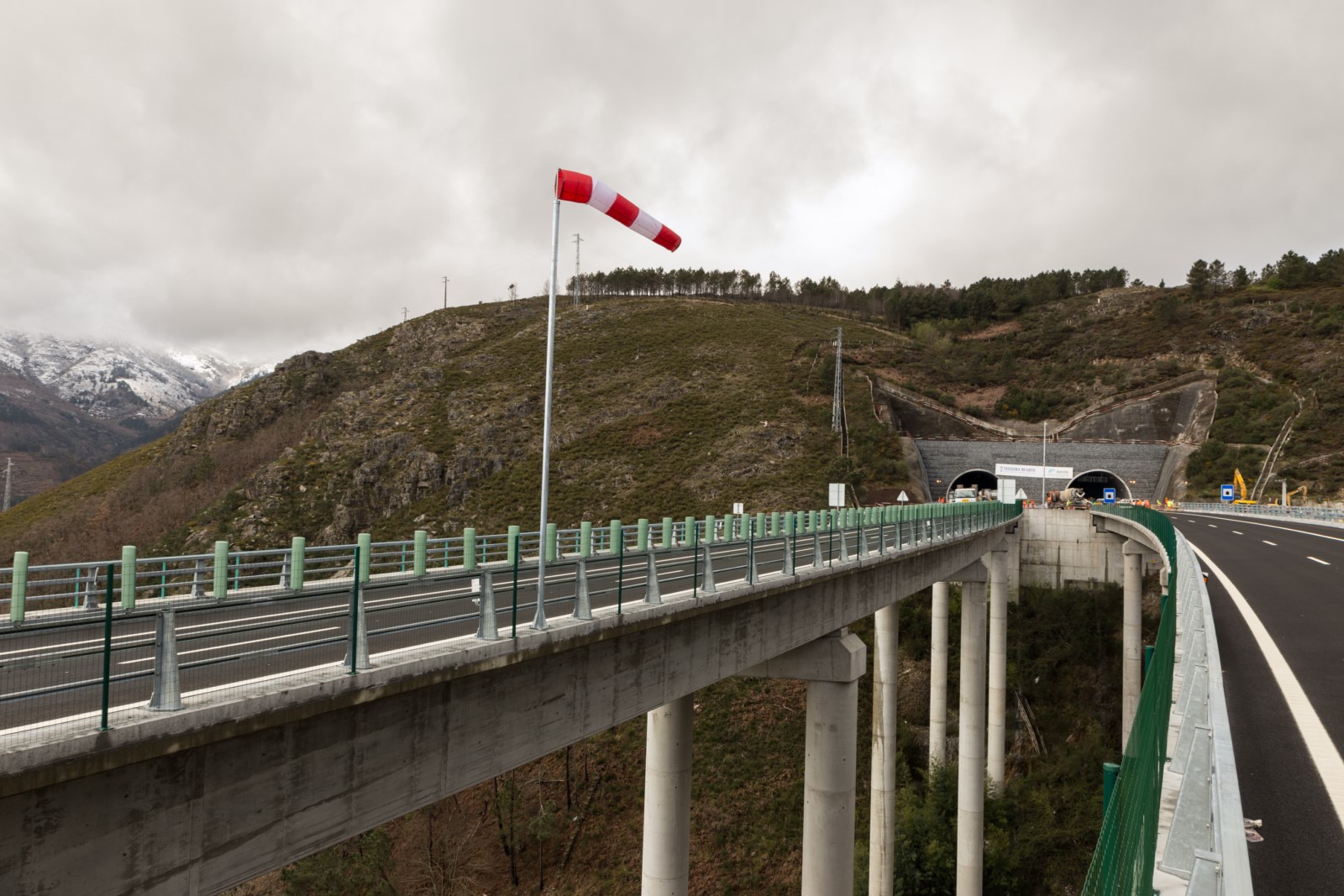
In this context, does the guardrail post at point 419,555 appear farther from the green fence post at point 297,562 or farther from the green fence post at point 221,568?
the green fence post at point 221,568

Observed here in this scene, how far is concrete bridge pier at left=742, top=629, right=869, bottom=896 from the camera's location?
17.4m

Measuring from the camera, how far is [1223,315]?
102312mm

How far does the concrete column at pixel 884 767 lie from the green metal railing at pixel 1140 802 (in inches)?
921

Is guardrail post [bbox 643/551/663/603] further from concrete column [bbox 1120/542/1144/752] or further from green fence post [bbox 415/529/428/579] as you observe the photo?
concrete column [bbox 1120/542/1144/752]

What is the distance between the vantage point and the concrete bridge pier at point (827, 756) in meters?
17.4

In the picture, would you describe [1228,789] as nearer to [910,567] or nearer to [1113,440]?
[910,567]

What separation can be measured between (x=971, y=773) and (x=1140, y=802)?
29150 millimetres

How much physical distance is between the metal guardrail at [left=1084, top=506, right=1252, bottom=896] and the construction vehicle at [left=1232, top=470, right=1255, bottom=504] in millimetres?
69338

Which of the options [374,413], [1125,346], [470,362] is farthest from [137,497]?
[1125,346]

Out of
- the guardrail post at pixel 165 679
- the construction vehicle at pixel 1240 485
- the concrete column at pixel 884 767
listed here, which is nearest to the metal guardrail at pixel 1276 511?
the construction vehicle at pixel 1240 485

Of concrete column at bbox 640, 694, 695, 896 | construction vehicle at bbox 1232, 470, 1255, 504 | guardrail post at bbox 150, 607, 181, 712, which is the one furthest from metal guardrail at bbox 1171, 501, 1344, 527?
guardrail post at bbox 150, 607, 181, 712

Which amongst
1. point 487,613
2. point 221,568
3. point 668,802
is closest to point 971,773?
point 668,802

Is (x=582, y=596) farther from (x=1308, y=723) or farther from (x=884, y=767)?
(x=884, y=767)

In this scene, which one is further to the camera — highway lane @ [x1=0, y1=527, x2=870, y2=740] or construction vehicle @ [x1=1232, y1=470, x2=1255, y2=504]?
construction vehicle @ [x1=1232, y1=470, x2=1255, y2=504]
